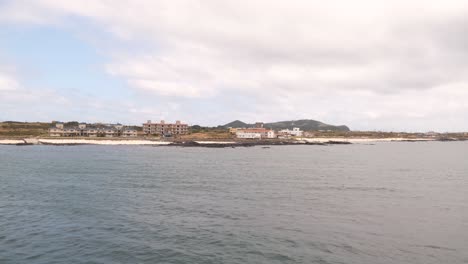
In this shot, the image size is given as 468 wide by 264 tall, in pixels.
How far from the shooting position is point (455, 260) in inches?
775

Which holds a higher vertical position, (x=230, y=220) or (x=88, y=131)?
(x=88, y=131)

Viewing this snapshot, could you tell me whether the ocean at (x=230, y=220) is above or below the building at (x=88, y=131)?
below

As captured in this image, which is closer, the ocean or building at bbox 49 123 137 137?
the ocean

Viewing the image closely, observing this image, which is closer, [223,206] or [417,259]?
[417,259]

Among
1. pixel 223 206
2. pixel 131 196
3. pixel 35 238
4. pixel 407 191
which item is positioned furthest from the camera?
pixel 407 191

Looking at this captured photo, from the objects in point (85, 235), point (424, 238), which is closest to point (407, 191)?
point (424, 238)

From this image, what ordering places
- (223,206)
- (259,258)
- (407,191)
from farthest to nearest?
(407,191) < (223,206) < (259,258)

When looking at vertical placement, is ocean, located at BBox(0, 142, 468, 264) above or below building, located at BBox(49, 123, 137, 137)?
below

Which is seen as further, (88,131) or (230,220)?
(88,131)

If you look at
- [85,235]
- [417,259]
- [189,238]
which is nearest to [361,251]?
[417,259]

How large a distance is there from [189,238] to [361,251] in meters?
10.2

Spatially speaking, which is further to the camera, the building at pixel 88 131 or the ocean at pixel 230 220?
the building at pixel 88 131

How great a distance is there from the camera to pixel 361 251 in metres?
20.8

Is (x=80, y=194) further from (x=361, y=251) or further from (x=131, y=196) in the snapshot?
(x=361, y=251)
